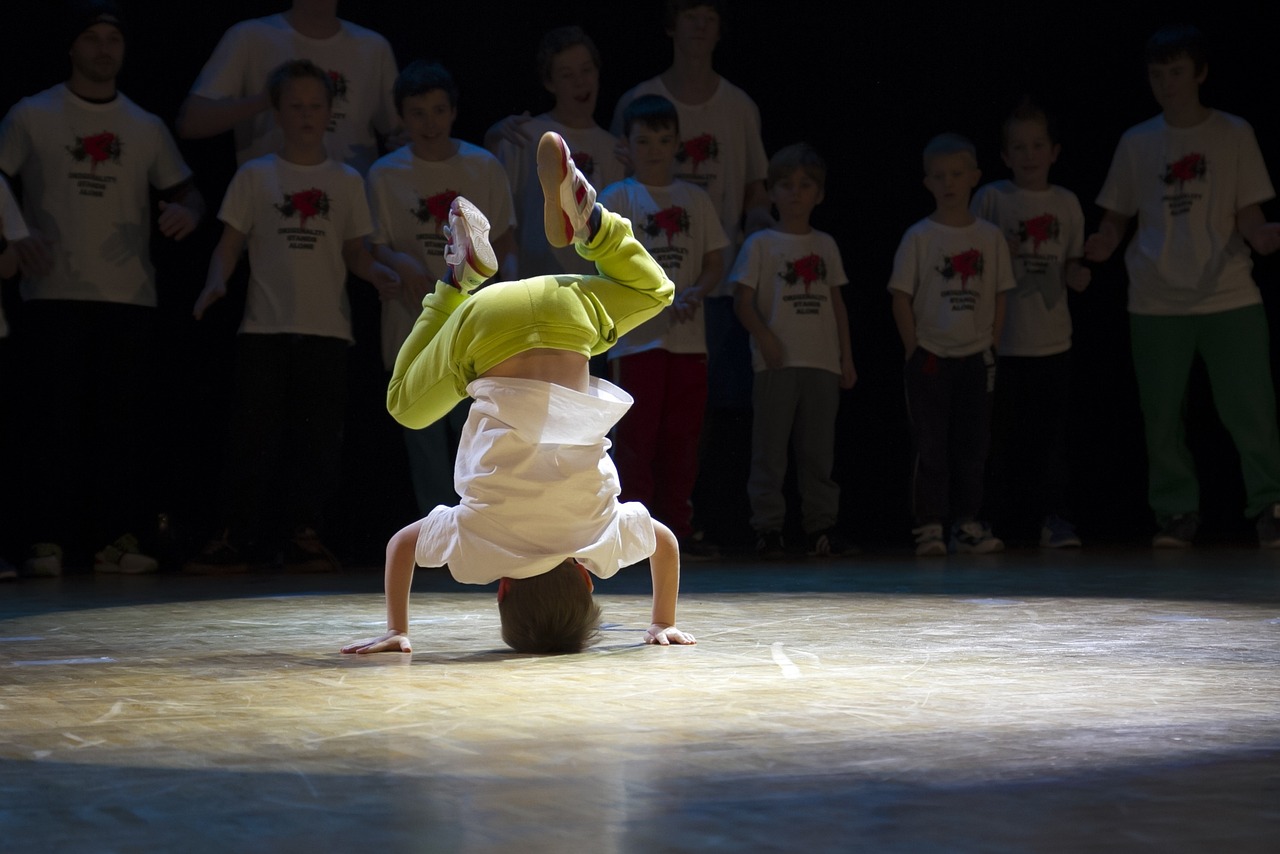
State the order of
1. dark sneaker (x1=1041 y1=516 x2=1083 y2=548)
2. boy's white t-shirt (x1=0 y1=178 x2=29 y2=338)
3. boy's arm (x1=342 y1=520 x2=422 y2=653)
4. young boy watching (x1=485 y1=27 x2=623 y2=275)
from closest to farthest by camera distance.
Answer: boy's arm (x1=342 y1=520 x2=422 y2=653), boy's white t-shirt (x1=0 y1=178 x2=29 y2=338), young boy watching (x1=485 y1=27 x2=623 y2=275), dark sneaker (x1=1041 y1=516 x2=1083 y2=548)

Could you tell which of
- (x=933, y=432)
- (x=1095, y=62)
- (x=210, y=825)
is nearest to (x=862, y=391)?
(x=933, y=432)

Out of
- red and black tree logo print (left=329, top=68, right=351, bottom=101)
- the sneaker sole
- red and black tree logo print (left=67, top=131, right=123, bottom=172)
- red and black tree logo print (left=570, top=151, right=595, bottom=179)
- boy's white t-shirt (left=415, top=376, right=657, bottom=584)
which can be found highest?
red and black tree logo print (left=329, top=68, right=351, bottom=101)

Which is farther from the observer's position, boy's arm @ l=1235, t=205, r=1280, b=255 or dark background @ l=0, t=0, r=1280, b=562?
dark background @ l=0, t=0, r=1280, b=562

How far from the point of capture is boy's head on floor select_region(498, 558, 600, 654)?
2.75 m

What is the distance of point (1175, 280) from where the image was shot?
5.48m

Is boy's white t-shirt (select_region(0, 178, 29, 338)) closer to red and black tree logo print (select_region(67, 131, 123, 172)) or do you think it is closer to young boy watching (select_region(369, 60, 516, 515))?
red and black tree logo print (select_region(67, 131, 123, 172))

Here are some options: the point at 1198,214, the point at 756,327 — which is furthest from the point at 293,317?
the point at 1198,214

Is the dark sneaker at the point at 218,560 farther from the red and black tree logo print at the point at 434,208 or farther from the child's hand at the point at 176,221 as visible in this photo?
the red and black tree logo print at the point at 434,208

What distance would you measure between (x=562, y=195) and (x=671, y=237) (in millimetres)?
2437

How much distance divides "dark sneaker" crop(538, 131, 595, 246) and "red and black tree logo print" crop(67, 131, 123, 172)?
251 cm

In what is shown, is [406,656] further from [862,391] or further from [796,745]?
[862,391]

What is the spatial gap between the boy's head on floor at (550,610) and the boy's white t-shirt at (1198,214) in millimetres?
3480

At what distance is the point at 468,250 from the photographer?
283 cm

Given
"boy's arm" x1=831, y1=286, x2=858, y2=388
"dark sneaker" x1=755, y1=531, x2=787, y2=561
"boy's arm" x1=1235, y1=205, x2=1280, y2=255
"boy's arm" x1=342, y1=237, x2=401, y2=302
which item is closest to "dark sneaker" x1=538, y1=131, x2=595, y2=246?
"boy's arm" x1=342, y1=237, x2=401, y2=302
